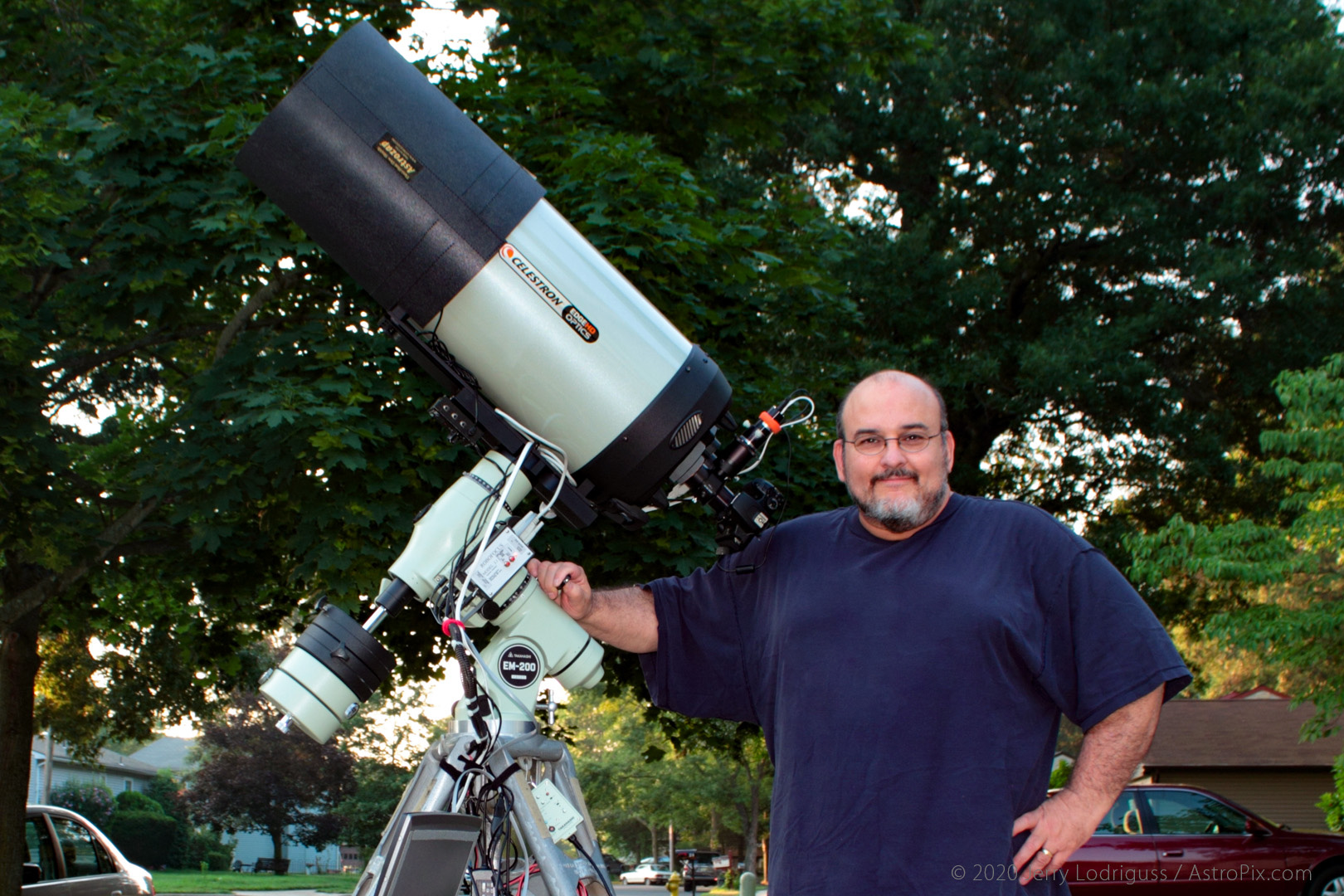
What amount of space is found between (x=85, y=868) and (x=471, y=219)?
810 cm

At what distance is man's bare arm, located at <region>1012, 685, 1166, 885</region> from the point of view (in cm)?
243

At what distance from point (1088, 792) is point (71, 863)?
8.94 metres

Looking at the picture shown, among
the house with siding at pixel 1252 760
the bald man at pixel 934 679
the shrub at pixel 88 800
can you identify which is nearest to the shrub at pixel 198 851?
the shrub at pixel 88 800

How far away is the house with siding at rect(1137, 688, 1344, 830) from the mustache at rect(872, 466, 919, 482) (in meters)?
21.0

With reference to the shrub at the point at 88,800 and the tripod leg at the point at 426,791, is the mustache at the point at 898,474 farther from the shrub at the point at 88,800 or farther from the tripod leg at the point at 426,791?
the shrub at the point at 88,800

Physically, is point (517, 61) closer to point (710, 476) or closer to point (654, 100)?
point (654, 100)

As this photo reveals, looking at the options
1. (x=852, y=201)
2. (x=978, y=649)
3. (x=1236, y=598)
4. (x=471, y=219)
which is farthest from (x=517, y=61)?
(x=1236, y=598)

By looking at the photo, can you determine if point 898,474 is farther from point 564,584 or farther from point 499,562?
point 499,562

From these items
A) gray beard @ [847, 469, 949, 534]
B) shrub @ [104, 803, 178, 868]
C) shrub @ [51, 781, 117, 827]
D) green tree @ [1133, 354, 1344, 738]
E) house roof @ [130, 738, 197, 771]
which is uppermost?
house roof @ [130, 738, 197, 771]

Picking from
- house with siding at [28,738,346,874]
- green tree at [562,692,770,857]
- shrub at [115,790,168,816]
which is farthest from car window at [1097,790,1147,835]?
house with siding at [28,738,346,874]

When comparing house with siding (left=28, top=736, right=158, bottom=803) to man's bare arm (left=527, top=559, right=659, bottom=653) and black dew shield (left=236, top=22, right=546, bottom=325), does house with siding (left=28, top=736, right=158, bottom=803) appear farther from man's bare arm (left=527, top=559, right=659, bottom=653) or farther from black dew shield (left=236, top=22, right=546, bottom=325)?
man's bare arm (left=527, top=559, right=659, bottom=653)

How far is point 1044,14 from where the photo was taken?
16266mm

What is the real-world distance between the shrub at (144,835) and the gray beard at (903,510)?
31.8 metres

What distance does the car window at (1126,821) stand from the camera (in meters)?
11.4
